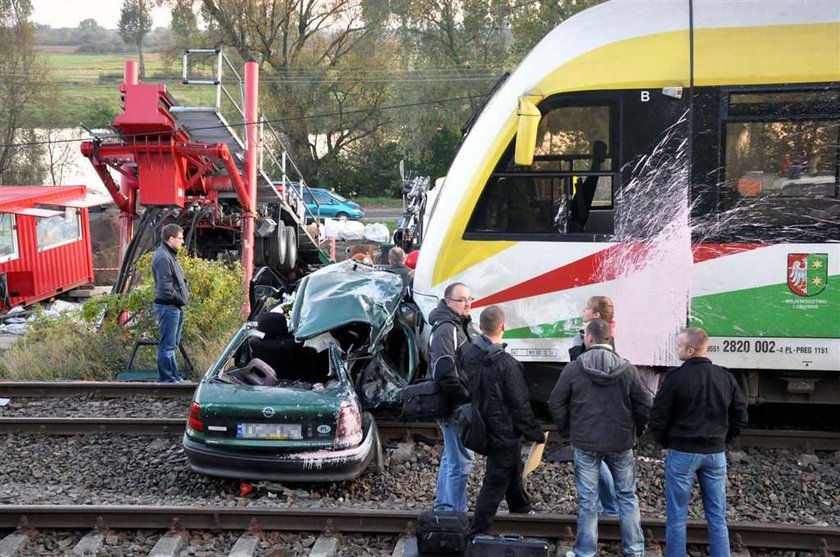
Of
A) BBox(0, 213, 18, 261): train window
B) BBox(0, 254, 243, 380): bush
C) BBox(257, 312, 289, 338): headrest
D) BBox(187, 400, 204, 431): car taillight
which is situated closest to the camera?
BBox(187, 400, 204, 431): car taillight

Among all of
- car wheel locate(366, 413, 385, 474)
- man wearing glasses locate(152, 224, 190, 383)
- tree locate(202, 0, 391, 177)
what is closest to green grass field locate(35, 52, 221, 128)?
tree locate(202, 0, 391, 177)

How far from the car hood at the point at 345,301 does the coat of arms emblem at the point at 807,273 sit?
3.58 m

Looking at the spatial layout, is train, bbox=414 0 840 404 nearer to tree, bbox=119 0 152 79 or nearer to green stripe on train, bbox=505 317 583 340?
green stripe on train, bbox=505 317 583 340

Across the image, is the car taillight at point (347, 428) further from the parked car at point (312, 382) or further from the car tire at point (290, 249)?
the car tire at point (290, 249)

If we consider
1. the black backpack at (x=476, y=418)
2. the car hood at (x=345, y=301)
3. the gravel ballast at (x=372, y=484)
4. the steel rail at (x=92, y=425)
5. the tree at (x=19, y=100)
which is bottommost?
the gravel ballast at (x=372, y=484)

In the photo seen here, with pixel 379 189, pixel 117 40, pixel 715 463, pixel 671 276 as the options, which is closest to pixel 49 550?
pixel 715 463

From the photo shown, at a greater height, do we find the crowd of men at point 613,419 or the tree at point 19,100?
the tree at point 19,100

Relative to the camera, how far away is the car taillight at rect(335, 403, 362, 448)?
7.23 meters

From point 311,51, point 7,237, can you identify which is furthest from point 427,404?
point 311,51

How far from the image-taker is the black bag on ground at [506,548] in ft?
19.0

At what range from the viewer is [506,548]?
5.84 m

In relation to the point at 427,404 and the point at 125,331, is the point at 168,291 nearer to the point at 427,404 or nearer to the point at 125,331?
the point at 125,331

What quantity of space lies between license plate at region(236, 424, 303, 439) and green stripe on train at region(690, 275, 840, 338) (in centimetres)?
361

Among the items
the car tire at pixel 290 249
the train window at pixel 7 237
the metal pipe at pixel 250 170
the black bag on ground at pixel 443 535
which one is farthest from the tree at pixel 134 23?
the black bag on ground at pixel 443 535
